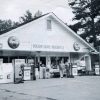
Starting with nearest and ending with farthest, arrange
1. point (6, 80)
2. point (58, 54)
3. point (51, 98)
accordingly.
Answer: point (51, 98), point (6, 80), point (58, 54)

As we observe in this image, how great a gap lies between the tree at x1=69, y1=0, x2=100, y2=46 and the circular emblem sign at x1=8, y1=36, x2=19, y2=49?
26.5m

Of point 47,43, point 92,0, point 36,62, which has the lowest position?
point 36,62

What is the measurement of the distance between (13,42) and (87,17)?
28.8 meters

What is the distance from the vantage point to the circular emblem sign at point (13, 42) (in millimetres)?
25358

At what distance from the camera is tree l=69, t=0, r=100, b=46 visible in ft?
166

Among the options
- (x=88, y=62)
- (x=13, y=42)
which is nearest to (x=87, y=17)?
(x=88, y=62)

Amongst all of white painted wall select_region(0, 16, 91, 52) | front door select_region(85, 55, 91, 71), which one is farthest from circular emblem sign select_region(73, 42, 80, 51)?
front door select_region(85, 55, 91, 71)

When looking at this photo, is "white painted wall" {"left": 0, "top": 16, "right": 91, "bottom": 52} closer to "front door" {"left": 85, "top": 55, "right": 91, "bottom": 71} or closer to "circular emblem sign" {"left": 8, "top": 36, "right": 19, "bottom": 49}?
"circular emblem sign" {"left": 8, "top": 36, "right": 19, "bottom": 49}

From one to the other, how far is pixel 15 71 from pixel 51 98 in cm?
1030

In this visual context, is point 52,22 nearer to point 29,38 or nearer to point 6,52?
point 29,38

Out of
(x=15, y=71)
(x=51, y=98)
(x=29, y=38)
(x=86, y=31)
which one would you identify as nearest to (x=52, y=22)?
(x=29, y=38)

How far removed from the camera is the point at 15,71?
2248cm

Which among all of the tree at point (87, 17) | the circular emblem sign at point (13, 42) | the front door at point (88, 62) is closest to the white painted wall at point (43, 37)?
the circular emblem sign at point (13, 42)

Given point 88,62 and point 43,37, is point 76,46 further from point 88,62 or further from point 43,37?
point 43,37
